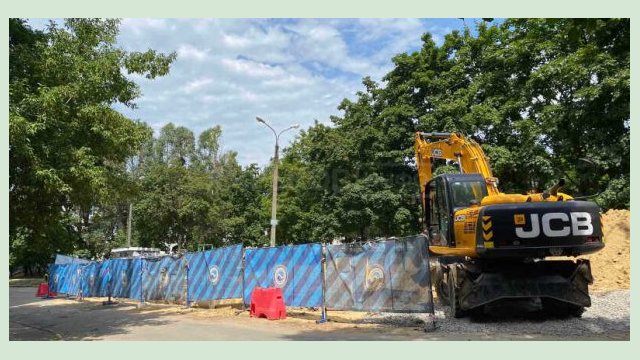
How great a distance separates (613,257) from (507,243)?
9379mm

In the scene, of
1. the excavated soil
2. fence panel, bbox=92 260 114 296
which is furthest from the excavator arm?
fence panel, bbox=92 260 114 296

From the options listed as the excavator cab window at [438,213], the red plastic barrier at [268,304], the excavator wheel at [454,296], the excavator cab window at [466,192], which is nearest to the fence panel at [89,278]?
the red plastic barrier at [268,304]

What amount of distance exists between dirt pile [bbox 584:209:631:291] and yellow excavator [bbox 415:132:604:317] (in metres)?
4.39

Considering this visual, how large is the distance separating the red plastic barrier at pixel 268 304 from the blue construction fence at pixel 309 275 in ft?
0.99

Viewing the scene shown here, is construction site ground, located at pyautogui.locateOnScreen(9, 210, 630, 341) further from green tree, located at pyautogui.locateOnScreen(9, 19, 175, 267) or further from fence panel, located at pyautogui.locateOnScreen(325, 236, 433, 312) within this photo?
green tree, located at pyautogui.locateOnScreen(9, 19, 175, 267)

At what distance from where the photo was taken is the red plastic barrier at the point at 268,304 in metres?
14.7

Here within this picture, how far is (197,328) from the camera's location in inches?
525

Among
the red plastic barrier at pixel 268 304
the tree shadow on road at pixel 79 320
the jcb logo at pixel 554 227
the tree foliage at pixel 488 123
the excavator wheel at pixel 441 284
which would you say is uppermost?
the tree foliage at pixel 488 123

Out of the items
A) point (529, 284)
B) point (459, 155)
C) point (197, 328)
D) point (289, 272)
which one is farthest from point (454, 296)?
point (197, 328)

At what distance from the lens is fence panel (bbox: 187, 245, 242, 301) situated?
674 inches

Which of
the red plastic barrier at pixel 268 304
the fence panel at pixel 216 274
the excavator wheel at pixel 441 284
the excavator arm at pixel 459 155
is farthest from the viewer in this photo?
the fence panel at pixel 216 274

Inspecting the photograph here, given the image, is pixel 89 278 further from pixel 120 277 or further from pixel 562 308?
pixel 562 308

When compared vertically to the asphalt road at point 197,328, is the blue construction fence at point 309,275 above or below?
above

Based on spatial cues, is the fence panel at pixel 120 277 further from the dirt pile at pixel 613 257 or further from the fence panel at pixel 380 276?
the dirt pile at pixel 613 257
